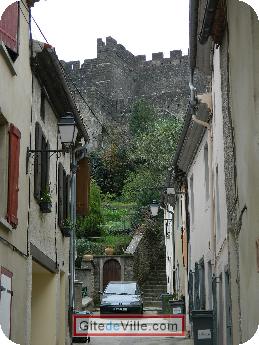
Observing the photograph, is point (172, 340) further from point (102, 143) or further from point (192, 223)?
point (102, 143)

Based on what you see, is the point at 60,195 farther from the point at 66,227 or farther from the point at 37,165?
the point at 37,165

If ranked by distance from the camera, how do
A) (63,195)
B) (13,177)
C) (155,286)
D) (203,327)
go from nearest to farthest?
(13,177) < (203,327) < (63,195) < (155,286)

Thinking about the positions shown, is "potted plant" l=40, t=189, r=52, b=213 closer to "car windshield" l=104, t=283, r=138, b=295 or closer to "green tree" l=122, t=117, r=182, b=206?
"car windshield" l=104, t=283, r=138, b=295

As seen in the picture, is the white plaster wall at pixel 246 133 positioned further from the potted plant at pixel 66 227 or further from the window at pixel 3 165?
the potted plant at pixel 66 227

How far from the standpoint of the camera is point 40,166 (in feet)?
39.4

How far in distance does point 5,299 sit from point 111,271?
21868 millimetres

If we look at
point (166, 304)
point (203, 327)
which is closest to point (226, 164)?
point (203, 327)

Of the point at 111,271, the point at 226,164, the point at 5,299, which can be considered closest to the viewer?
the point at 5,299

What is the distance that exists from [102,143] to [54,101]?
37417 millimetres

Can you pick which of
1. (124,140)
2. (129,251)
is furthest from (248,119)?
(124,140)

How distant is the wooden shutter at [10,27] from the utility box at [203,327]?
23.1ft

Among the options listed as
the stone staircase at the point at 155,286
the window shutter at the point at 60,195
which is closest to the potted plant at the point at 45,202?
the window shutter at the point at 60,195

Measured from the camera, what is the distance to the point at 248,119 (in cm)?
692

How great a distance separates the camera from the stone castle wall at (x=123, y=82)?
181 feet
